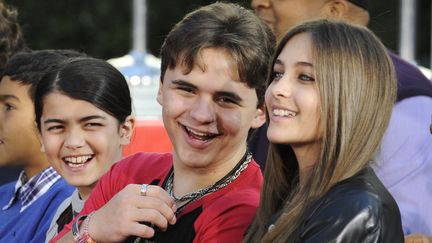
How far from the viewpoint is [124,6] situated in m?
23.4

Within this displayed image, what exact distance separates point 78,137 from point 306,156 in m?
1.23

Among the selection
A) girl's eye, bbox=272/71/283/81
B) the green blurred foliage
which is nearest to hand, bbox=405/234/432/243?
girl's eye, bbox=272/71/283/81

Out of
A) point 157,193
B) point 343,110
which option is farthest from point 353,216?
point 157,193

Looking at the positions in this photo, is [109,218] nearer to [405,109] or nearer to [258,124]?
[258,124]

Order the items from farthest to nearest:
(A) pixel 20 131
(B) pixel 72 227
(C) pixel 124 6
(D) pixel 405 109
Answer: (C) pixel 124 6, (A) pixel 20 131, (D) pixel 405 109, (B) pixel 72 227

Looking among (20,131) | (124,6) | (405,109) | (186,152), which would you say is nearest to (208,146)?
(186,152)

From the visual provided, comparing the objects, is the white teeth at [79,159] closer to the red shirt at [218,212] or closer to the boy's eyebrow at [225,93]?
the red shirt at [218,212]

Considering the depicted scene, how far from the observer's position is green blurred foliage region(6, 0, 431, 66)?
74.6 feet

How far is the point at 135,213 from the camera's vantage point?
2.90 metres

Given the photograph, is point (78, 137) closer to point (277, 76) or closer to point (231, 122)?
point (231, 122)

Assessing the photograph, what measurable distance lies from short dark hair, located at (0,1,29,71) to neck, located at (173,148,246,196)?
226cm

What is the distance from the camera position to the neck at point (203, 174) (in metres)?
3.15

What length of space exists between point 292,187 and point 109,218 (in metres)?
0.51

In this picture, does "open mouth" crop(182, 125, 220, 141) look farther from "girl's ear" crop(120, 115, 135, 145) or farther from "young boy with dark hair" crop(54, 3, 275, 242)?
"girl's ear" crop(120, 115, 135, 145)
